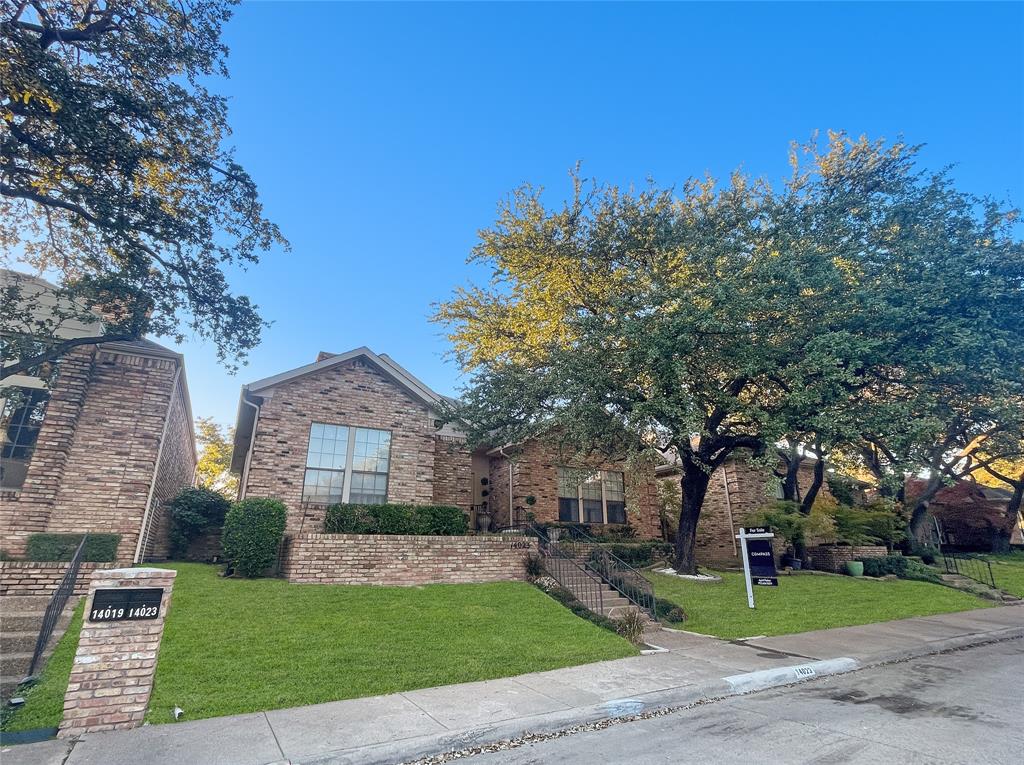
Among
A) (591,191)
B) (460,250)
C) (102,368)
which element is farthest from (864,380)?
(102,368)

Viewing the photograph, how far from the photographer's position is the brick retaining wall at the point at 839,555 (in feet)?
63.0

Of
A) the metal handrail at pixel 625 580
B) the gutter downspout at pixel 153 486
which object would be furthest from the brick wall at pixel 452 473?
the gutter downspout at pixel 153 486

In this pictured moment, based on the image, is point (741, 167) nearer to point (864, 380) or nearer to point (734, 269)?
point (734, 269)

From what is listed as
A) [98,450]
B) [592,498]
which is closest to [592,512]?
[592,498]

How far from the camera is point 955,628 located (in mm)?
10883

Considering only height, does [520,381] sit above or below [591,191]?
below

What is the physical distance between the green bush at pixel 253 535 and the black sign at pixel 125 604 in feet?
22.5

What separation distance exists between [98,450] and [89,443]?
0.82 feet

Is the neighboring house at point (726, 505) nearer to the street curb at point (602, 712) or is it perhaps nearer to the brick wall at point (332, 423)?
the brick wall at point (332, 423)

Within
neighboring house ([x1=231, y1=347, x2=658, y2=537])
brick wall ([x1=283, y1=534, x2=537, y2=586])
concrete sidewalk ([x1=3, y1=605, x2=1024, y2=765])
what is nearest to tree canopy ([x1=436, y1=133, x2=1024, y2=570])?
neighboring house ([x1=231, y1=347, x2=658, y2=537])

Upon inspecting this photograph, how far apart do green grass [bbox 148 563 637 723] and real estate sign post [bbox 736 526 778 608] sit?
468cm

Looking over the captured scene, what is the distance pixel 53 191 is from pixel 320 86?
6.43 m

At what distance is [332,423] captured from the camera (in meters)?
14.7

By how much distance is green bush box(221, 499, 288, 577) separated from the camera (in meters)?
11.4
